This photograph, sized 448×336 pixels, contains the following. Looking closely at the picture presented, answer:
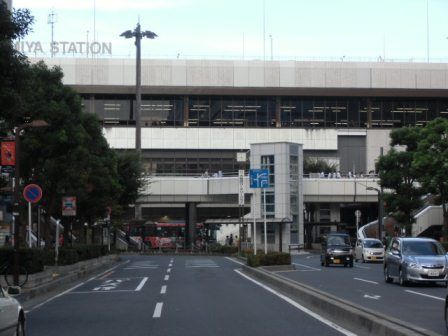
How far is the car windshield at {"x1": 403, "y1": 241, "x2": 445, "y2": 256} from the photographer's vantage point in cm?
2453

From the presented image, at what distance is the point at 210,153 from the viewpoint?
8481cm

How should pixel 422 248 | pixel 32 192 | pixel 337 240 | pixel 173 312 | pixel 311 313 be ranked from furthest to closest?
pixel 337 240
pixel 422 248
pixel 32 192
pixel 173 312
pixel 311 313

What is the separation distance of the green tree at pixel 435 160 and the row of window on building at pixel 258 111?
1568 inches

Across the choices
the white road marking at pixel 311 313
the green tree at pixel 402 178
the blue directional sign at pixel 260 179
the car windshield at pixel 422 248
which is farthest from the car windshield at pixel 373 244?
the white road marking at pixel 311 313

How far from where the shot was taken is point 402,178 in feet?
166

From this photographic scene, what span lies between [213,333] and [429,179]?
115 ft

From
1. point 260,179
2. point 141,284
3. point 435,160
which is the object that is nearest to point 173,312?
point 141,284

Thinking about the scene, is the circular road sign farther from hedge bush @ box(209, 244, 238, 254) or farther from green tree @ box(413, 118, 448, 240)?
hedge bush @ box(209, 244, 238, 254)

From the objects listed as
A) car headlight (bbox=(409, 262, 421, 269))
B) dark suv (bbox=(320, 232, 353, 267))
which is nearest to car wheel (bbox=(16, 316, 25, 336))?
Result: car headlight (bbox=(409, 262, 421, 269))

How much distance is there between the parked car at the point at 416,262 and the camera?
77.4 feet

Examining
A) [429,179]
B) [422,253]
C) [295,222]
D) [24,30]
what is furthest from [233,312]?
[295,222]

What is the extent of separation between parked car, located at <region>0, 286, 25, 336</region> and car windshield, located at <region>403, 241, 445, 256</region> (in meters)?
17.0

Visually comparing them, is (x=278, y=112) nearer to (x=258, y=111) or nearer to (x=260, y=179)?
(x=258, y=111)

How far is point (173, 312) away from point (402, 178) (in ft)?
122
